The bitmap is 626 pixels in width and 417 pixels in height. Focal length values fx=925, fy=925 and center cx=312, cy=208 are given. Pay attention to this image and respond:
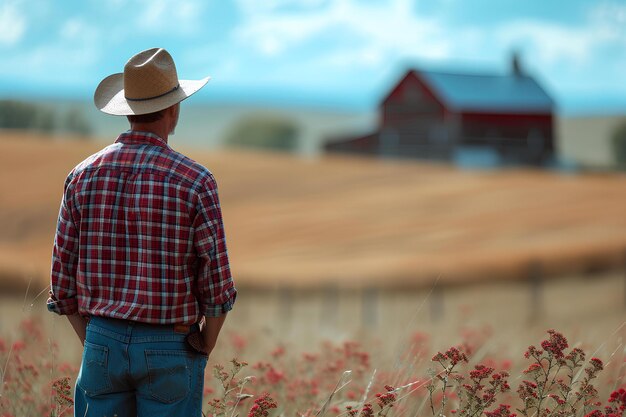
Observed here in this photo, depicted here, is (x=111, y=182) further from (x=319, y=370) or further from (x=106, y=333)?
(x=319, y=370)

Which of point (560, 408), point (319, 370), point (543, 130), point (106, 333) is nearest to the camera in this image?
point (106, 333)

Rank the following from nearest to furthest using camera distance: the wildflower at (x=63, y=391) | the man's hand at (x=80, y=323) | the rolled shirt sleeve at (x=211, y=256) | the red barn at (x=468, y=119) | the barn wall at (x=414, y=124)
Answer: the rolled shirt sleeve at (x=211, y=256), the man's hand at (x=80, y=323), the wildflower at (x=63, y=391), the red barn at (x=468, y=119), the barn wall at (x=414, y=124)

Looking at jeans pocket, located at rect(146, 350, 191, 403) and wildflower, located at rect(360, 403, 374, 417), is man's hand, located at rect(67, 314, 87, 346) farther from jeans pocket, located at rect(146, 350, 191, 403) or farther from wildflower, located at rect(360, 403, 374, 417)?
wildflower, located at rect(360, 403, 374, 417)

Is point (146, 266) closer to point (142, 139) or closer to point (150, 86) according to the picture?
point (142, 139)

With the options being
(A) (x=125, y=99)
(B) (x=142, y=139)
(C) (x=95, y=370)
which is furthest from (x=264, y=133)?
(C) (x=95, y=370)

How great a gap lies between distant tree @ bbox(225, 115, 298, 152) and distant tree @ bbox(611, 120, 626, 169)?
730 inches

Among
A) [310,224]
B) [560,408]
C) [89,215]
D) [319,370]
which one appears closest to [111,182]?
[89,215]

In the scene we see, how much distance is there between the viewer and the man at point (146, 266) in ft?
8.55

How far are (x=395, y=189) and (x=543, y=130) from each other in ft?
18.4

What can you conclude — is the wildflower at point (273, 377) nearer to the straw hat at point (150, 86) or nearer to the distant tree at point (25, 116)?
the straw hat at point (150, 86)

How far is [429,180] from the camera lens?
108ft

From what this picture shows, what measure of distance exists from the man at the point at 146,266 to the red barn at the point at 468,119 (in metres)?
29.8

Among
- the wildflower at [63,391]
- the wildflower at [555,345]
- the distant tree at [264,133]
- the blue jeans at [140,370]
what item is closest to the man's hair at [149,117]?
the blue jeans at [140,370]

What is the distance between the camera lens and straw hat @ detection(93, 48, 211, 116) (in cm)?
275
